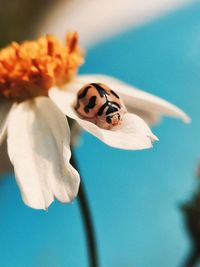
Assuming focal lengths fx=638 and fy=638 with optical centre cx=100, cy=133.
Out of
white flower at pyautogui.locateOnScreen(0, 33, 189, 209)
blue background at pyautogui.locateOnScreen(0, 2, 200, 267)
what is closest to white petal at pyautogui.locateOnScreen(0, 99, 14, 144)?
white flower at pyautogui.locateOnScreen(0, 33, 189, 209)

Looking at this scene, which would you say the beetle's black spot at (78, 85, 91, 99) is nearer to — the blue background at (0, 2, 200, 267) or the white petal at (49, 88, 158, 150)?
the white petal at (49, 88, 158, 150)

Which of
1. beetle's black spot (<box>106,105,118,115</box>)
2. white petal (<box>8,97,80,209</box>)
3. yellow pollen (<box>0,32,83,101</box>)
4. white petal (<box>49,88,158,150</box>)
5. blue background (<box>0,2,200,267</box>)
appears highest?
beetle's black spot (<box>106,105,118,115</box>)

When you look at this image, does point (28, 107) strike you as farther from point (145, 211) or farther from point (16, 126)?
point (145, 211)

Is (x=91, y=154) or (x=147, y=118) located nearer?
(x=147, y=118)

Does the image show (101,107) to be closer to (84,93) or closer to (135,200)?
(84,93)

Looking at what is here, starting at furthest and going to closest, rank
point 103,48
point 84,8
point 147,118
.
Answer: point 84,8, point 103,48, point 147,118

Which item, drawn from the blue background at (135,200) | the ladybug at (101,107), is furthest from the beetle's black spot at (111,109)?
the blue background at (135,200)

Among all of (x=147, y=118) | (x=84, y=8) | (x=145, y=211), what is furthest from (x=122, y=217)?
(x=84, y=8)
